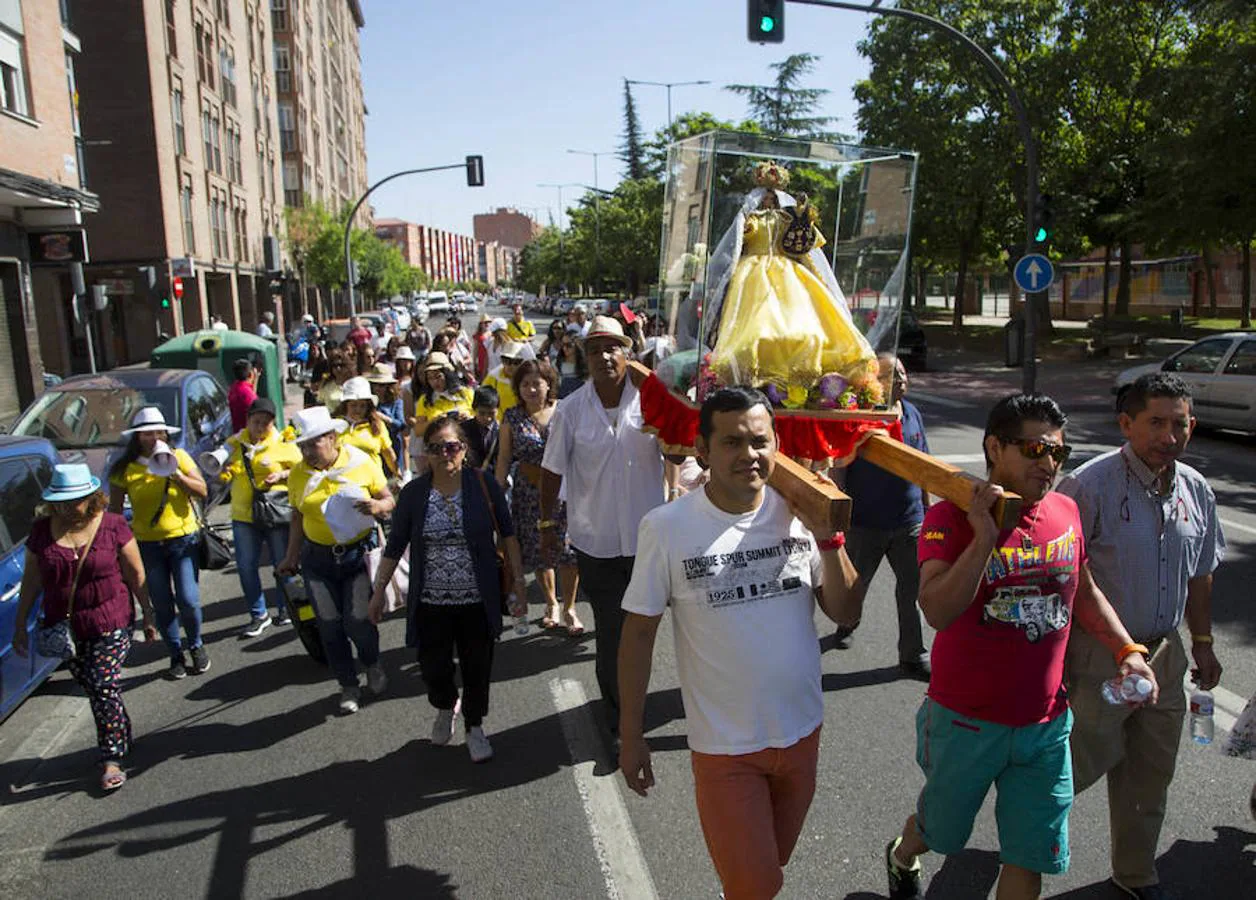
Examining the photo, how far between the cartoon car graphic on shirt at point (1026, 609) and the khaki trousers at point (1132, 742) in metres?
0.60

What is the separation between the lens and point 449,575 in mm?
4770

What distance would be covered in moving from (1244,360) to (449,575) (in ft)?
43.1

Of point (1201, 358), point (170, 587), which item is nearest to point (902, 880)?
point (170, 587)

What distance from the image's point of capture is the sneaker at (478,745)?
4730mm

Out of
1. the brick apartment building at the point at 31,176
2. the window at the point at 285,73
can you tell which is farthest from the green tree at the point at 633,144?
the brick apartment building at the point at 31,176

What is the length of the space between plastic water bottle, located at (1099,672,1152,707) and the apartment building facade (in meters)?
24.5

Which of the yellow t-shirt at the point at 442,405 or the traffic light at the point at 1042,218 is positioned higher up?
the traffic light at the point at 1042,218

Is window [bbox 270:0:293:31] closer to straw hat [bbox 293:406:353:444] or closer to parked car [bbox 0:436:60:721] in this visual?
parked car [bbox 0:436:60:721]

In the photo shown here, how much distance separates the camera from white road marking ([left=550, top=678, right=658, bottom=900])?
3.70 metres

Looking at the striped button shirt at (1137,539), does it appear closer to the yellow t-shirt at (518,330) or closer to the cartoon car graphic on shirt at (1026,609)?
the cartoon car graphic on shirt at (1026,609)

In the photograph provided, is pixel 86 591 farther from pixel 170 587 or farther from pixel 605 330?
pixel 605 330

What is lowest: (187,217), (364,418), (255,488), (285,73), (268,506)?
(268,506)

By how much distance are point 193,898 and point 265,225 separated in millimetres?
45224

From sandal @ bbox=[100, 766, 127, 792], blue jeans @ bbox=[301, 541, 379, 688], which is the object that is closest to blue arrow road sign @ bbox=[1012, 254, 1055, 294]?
blue jeans @ bbox=[301, 541, 379, 688]
